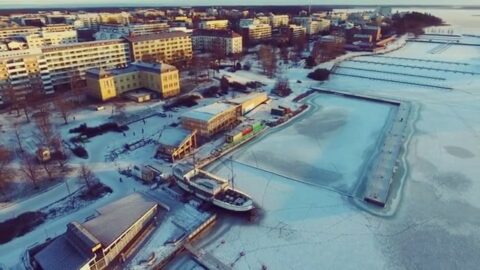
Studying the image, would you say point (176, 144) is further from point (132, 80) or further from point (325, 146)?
point (132, 80)

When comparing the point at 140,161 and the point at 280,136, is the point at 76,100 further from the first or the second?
the point at 280,136

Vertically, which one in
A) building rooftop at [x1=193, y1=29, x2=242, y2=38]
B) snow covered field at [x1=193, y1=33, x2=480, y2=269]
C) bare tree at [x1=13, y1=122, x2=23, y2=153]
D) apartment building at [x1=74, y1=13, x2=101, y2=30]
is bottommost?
snow covered field at [x1=193, y1=33, x2=480, y2=269]

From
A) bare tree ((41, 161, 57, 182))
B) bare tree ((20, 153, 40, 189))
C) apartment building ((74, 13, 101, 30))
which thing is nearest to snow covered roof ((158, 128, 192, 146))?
bare tree ((41, 161, 57, 182))

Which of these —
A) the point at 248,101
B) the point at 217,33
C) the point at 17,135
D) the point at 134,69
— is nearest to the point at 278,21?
the point at 217,33

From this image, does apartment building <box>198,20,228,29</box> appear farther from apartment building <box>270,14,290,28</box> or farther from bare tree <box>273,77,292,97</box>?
bare tree <box>273,77,292,97</box>

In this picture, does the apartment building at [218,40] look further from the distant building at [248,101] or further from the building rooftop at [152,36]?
the distant building at [248,101]

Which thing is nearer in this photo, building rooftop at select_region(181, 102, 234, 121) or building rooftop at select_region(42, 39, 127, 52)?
building rooftop at select_region(181, 102, 234, 121)
